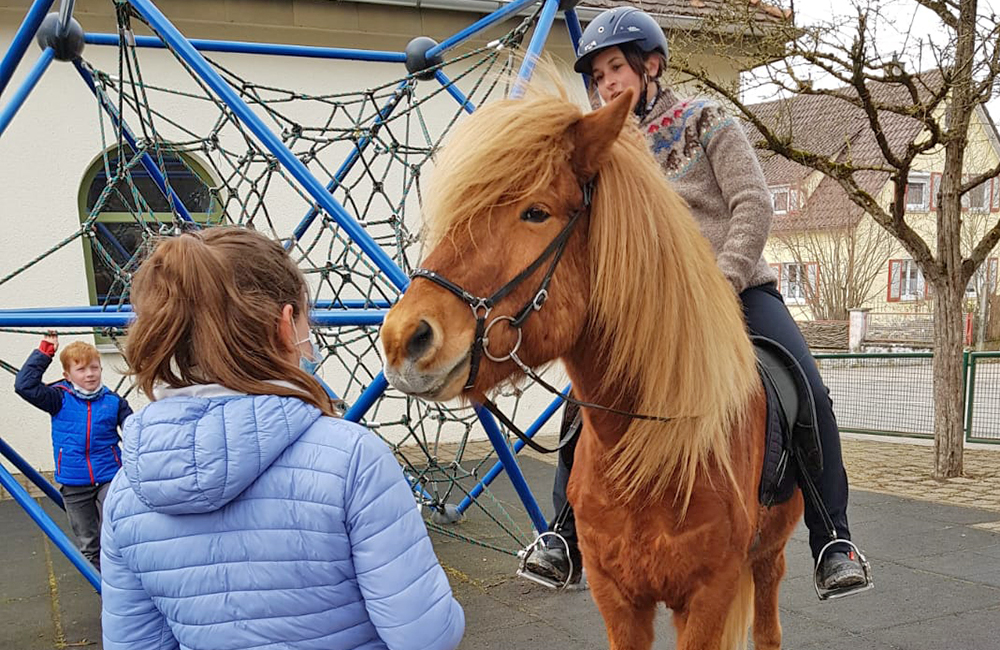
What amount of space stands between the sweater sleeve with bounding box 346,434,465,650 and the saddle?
54.0 inches

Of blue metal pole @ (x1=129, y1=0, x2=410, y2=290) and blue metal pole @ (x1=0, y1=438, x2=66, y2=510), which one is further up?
blue metal pole @ (x1=129, y1=0, x2=410, y2=290)

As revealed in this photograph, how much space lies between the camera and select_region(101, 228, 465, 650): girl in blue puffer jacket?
126 centimetres

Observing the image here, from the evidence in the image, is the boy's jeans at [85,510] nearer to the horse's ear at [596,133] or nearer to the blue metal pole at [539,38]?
the blue metal pole at [539,38]

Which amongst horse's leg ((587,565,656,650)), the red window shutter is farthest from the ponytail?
the red window shutter

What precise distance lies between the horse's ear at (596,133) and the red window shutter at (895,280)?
28555 mm

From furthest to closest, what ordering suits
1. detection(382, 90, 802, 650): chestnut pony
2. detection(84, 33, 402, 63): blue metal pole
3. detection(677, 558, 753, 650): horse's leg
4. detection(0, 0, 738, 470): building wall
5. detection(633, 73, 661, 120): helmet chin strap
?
detection(0, 0, 738, 470): building wall, detection(84, 33, 402, 63): blue metal pole, detection(633, 73, 661, 120): helmet chin strap, detection(677, 558, 753, 650): horse's leg, detection(382, 90, 802, 650): chestnut pony

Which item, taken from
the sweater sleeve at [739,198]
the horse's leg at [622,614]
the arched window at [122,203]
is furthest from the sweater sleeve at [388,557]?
the arched window at [122,203]

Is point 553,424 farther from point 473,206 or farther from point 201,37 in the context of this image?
point 473,206

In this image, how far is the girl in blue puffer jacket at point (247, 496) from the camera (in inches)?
49.7

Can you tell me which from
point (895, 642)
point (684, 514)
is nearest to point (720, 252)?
point (684, 514)

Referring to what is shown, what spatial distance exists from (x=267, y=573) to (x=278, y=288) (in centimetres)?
47

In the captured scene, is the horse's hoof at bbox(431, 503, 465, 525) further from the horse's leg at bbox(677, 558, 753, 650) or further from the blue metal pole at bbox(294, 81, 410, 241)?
the horse's leg at bbox(677, 558, 753, 650)

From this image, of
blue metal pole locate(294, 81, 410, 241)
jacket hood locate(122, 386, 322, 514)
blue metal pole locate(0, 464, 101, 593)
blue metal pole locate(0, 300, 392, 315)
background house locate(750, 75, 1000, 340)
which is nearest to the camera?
jacket hood locate(122, 386, 322, 514)

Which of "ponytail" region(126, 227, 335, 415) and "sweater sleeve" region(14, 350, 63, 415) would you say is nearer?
"ponytail" region(126, 227, 335, 415)
